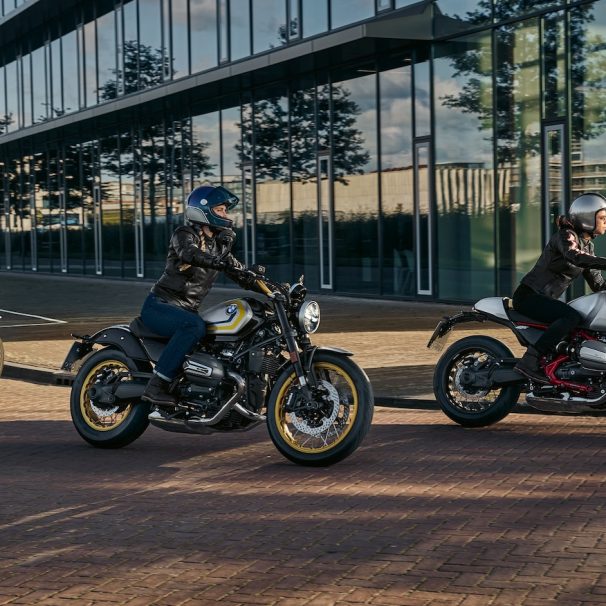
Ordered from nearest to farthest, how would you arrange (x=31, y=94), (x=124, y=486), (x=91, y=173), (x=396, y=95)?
(x=124, y=486)
(x=396, y=95)
(x=91, y=173)
(x=31, y=94)

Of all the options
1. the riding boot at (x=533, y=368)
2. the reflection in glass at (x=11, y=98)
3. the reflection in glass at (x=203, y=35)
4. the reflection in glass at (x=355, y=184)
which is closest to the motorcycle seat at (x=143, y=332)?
the riding boot at (x=533, y=368)

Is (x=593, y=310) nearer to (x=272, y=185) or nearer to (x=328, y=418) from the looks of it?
(x=328, y=418)

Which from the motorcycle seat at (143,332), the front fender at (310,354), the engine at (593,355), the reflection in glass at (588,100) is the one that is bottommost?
the engine at (593,355)

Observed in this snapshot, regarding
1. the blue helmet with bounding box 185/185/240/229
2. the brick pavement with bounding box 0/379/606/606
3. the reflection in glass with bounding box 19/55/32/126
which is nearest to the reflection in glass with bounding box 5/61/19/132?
the reflection in glass with bounding box 19/55/32/126

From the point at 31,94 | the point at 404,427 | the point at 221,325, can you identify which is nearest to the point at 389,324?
the point at 404,427

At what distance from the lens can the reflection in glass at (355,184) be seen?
23.4 m

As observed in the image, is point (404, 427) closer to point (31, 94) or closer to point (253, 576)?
point (253, 576)

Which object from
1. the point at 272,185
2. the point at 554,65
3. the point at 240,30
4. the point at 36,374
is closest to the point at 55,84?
the point at 240,30

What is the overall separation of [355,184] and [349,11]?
10.5ft

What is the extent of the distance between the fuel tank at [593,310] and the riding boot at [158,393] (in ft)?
9.32

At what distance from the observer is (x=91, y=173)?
36594mm

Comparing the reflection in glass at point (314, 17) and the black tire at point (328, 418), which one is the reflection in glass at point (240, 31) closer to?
the reflection in glass at point (314, 17)

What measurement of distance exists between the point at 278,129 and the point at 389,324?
9.75 meters

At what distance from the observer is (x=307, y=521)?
599 cm
